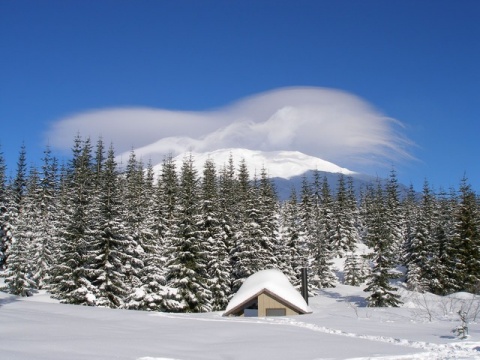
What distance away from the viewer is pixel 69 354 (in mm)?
12469

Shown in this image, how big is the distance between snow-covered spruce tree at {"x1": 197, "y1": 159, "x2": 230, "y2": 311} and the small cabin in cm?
977

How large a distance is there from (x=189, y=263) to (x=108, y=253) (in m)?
7.42

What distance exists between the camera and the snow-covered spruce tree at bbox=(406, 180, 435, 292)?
54844 mm

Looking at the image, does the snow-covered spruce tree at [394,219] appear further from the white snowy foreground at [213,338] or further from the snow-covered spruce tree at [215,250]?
the white snowy foreground at [213,338]

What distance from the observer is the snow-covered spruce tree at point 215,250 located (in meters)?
44.2

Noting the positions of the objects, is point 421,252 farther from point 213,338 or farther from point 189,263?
point 213,338

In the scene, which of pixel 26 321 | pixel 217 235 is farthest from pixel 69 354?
pixel 217 235

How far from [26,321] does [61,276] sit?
21187mm

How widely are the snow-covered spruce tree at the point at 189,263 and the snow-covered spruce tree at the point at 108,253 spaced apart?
452 centimetres

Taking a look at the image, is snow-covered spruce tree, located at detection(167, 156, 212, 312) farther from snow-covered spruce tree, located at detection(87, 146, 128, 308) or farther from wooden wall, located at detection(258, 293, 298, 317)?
wooden wall, located at detection(258, 293, 298, 317)

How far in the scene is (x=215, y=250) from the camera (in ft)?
149

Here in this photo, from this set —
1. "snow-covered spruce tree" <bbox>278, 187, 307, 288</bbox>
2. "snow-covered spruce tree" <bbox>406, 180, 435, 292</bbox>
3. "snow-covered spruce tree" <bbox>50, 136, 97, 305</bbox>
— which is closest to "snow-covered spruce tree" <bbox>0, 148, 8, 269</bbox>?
"snow-covered spruce tree" <bbox>50, 136, 97, 305</bbox>

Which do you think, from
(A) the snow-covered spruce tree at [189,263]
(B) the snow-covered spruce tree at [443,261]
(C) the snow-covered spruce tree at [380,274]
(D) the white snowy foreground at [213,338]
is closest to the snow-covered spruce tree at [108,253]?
(A) the snow-covered spruce tree at [189,263]

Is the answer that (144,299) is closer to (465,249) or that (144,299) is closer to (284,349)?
(284,349)
